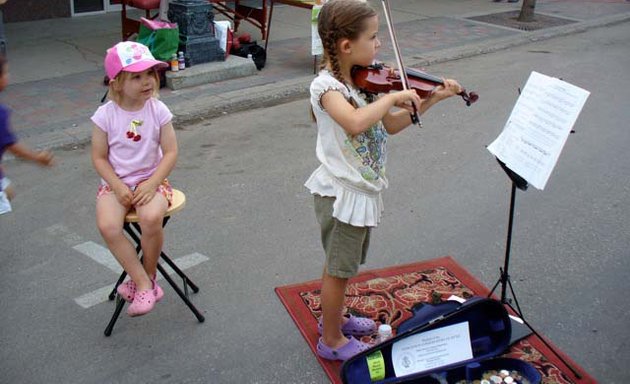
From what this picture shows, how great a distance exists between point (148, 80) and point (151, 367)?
51.8 inches

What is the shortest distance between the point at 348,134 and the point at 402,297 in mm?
1299

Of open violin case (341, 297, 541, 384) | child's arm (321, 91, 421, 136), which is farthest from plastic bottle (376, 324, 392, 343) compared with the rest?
child's arm (321, 91, 421, 136)

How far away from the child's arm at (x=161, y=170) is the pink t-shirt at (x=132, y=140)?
1.3 inches

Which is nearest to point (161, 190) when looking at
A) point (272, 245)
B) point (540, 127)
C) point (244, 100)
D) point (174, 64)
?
point (272, 245)

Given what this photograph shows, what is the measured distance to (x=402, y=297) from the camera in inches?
144

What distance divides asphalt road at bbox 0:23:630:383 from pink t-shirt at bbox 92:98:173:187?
30.5 inches

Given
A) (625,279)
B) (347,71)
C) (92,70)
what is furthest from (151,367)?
(92,70)

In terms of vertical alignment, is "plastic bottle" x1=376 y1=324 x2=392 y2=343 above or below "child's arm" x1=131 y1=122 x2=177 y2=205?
below

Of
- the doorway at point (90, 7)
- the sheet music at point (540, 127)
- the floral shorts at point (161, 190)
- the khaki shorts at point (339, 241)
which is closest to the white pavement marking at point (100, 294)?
the floral shorts at point (161, 190)

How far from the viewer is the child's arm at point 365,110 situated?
2.52 metres

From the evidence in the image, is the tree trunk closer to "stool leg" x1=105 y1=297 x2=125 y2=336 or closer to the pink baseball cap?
the pink baseball cap

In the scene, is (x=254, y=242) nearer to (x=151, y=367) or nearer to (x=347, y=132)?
(x=151, y=367)

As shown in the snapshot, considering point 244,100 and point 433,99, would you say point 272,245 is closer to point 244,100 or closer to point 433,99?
point 433,99

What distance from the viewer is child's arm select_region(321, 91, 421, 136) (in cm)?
252
